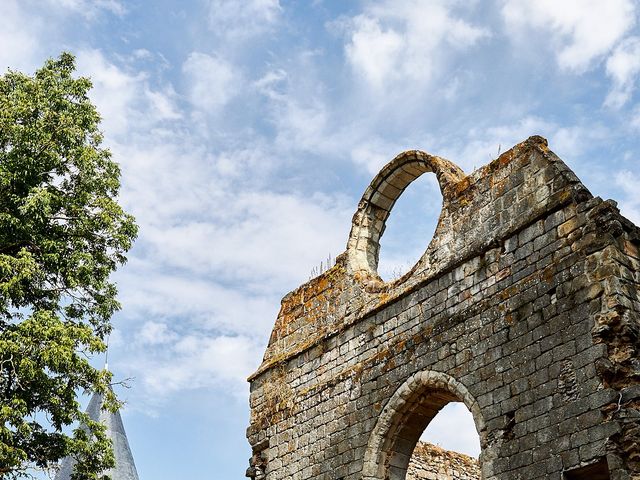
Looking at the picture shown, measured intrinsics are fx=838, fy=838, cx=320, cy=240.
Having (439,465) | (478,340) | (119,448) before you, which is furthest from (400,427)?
(119,448)

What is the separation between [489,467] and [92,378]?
246 inches

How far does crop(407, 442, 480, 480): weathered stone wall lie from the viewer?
12961mm

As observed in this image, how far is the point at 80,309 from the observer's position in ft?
41.9

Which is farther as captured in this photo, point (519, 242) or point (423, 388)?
point (423, 388)

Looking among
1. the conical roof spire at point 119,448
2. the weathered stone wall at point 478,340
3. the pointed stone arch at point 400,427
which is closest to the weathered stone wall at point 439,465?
the weathered stone wall at point 478,340

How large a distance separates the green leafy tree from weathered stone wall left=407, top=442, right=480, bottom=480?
4.63m

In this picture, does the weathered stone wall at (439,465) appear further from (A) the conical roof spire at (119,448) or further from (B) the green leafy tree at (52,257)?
(A) the conical roof spire at (119,448)

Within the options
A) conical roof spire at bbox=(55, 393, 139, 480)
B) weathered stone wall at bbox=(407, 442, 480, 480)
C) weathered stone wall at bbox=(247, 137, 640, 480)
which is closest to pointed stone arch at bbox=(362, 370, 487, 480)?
weathered stone wall at bbox=(247, 137, 640, 480)

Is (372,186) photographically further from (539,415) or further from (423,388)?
(539,415)

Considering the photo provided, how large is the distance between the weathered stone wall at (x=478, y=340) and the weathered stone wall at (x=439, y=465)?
8.82 feet

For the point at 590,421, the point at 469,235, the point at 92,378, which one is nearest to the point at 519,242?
the point at 469,235

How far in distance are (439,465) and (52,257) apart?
22.2 ft

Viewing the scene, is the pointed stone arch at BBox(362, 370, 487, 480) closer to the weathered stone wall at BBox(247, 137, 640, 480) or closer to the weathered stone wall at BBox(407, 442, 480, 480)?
the weathered stone wall at BBox(247, 137, 640, 480)

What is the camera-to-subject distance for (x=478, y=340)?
8.90m
